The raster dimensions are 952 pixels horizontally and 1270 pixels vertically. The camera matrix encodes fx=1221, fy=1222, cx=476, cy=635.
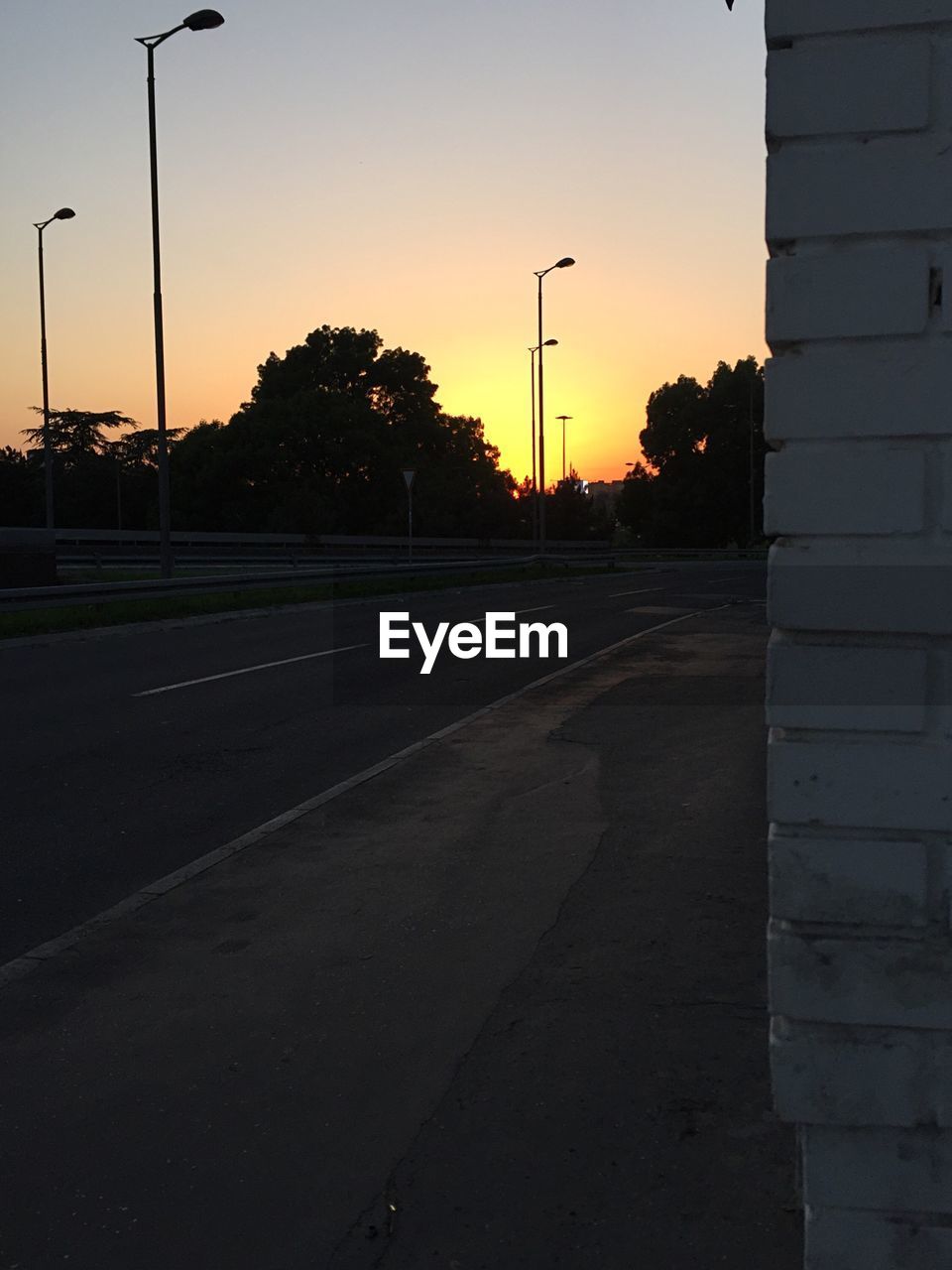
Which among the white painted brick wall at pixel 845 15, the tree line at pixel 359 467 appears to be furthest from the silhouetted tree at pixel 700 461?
the white painted brick wall at pixel 845 15

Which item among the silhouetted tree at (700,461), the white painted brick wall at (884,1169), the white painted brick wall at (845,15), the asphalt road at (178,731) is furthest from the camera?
the silhouetted tree at (700,461)

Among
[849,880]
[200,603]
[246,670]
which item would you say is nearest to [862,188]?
[849,880]

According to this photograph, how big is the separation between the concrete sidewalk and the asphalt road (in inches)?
25.0

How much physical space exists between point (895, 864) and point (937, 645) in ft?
1.28

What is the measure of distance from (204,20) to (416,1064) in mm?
23800

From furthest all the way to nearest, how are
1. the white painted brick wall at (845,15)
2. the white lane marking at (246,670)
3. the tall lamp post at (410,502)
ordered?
the tall lamp post at (410,502) < the white lane marking at (246,670) < the white painted brick wall at (845,15)

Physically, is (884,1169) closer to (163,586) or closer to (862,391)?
(862,391)

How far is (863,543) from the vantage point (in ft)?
6.99

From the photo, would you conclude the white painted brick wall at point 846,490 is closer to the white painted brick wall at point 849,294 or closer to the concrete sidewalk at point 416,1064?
the white painted brick wall at point 849,294

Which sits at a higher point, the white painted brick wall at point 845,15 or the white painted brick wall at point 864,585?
the white painted brick wall at point 845,15

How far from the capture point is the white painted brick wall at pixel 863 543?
210cm

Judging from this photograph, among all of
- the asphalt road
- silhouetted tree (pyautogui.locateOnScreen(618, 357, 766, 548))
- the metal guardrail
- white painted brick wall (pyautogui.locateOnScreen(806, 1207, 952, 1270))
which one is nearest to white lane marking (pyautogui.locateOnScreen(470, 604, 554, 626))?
the asphalt road

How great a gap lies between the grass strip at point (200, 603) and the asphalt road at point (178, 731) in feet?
2.45

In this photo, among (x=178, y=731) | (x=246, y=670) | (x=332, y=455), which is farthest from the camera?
(x=332, y=455)
